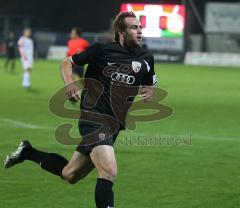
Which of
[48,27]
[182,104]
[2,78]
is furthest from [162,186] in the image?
[48,27]

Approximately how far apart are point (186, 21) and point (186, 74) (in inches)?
614

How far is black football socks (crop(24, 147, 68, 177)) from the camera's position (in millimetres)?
8891

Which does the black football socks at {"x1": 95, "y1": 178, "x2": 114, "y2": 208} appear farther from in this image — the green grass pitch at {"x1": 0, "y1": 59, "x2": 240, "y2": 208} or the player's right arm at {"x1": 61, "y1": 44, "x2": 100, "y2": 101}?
the green grass pitch at {"x1": 0, "y1": 59, "x2": 240, "y2": 208}

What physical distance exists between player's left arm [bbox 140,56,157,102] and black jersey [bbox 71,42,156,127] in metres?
0.17

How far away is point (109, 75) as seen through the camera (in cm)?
841

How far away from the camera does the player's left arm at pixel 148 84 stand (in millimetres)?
8719

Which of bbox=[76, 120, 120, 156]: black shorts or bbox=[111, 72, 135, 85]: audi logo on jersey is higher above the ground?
bbox=[111, 72, 135, 85]: audi logo on jersey

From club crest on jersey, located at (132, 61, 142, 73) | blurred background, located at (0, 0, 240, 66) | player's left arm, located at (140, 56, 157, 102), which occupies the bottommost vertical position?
blurred background, located at (0, 0, 240, 66)

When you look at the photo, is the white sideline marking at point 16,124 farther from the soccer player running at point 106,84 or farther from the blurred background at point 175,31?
the blurred background at point 175,31

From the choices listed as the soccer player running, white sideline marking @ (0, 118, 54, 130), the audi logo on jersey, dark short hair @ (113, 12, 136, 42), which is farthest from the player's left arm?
white sideline marking @ (0, 118, 54, 130)

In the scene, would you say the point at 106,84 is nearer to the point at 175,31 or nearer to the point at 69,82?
the point at 69,82

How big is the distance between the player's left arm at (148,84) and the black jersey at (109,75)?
0.17 meters

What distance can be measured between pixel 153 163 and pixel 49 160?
3781 mm

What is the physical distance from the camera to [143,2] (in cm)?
5612
